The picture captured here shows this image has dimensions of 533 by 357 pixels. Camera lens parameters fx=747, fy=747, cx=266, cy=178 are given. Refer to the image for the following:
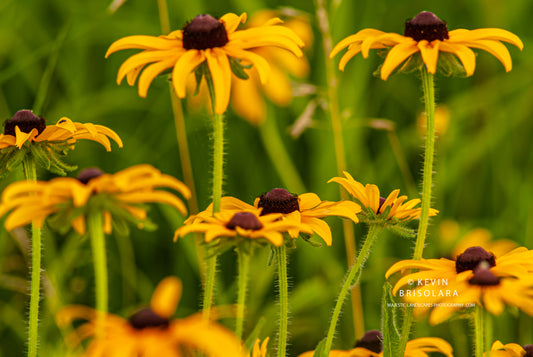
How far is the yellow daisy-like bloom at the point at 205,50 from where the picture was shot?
45.7 inches

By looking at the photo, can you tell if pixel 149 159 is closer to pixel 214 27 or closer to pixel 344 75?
pixel 344 75

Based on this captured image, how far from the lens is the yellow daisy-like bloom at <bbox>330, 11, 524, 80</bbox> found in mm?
1240

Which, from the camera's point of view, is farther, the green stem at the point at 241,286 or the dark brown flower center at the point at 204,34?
the dark brown flower center at the point at 204,34

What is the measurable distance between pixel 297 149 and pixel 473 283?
2.22 meters

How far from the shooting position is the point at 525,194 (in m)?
2.61

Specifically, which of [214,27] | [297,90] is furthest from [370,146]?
[214,27]

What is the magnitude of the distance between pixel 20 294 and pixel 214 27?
72.2 inches

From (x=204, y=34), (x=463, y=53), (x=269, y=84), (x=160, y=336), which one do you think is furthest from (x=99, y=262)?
(x=269, y=84)

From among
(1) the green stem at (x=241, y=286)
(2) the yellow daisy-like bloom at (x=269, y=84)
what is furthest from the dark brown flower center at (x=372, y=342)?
(2) the yellow daisy-like bloom at (x=269, y=84)

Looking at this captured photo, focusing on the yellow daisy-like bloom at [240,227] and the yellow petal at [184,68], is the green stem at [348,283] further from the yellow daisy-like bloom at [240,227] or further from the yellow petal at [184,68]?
the yellow petal at [184,68]

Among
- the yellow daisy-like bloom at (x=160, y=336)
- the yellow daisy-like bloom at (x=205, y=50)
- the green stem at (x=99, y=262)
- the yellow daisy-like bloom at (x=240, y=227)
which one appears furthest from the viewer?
the yellow daisy-like bloom at (x=205, y=50)

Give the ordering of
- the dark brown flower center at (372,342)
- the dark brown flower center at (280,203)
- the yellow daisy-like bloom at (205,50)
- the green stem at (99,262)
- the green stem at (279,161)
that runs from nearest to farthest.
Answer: the green stem at (99,262)
the yellow daisy-like bloom at (205,50)
the dark brown flower center at (280,203)
the dark brown flower center at (372,342)
the green stem at (279,161)

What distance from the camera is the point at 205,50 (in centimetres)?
123

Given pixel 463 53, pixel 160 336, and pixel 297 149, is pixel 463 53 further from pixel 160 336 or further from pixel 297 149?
pixel 297 149
